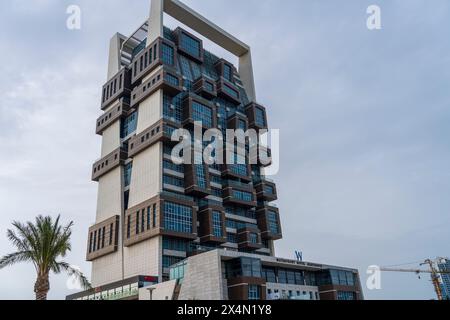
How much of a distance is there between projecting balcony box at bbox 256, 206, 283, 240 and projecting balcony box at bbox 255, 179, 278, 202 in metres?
2.80

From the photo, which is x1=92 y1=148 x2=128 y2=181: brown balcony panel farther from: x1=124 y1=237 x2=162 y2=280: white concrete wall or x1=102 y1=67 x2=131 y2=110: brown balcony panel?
x1=124 y1=237 x2=162 y2=280: white concrete wall

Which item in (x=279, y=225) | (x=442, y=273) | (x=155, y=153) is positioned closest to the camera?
(x=155, y=153)

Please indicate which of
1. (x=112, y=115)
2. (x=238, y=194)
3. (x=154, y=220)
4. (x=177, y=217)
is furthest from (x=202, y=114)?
(x=154, y=220)

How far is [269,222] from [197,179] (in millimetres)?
27933

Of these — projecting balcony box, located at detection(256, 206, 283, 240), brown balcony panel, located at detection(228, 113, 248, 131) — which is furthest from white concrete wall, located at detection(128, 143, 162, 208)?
projecting balcony box, located at detection(256, 206, 283, 240)

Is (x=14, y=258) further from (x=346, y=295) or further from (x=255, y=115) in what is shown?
(x=255, y=115)

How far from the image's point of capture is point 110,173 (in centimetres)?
10238

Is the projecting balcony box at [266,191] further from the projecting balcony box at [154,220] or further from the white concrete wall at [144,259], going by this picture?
the white concrete wall at [144,259]

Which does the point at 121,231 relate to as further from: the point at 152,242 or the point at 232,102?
the point at 232,102

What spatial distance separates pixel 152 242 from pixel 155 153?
20077 mm

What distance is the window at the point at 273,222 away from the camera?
107 metres

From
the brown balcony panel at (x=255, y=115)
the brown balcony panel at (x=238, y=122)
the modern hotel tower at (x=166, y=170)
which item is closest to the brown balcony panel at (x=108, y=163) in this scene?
the modern hotel tower at (x=166, y=170)
